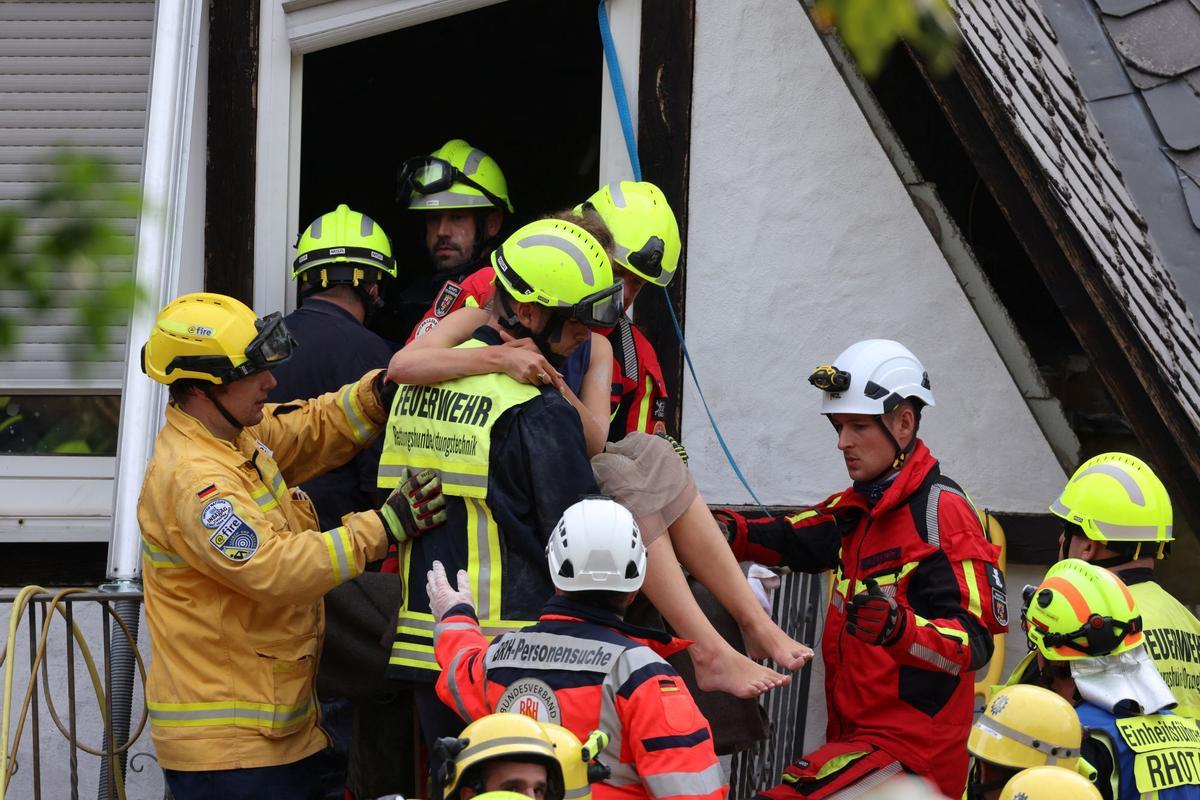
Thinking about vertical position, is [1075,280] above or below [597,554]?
above

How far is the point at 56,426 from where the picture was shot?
6.13m

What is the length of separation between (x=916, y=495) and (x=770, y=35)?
7.36 feet

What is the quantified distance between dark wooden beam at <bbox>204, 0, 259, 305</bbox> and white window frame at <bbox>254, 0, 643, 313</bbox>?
1.3 inches

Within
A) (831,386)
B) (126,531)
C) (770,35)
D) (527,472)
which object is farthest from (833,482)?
(126,531)

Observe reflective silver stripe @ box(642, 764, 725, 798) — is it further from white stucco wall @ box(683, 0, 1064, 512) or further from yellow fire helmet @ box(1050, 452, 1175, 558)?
white stucco wall @ box(683, 0, 1064, 512)

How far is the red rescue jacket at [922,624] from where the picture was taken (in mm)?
4375

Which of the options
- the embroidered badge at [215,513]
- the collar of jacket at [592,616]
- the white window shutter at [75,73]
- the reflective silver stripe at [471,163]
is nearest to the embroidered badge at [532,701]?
the collar of jacket at [592,616]

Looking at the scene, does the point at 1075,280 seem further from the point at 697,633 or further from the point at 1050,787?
the point at 1050,787

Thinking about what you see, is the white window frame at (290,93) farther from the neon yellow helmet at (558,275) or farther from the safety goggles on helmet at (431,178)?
the neon yellow helmet at (558,275)

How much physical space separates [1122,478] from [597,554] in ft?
6.47

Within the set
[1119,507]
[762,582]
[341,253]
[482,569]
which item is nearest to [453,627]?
[482,569]

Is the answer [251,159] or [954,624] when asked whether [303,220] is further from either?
[954,624]

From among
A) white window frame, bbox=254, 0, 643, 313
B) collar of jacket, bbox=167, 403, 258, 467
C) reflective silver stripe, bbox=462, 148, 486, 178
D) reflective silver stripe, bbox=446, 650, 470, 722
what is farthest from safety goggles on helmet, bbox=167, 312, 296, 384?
reflective silver stripe, bbox=462, 148, 486, 178

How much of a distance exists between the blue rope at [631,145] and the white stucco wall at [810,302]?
46 millimetres
